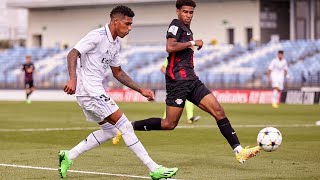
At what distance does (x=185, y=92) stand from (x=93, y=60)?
188 centimetres

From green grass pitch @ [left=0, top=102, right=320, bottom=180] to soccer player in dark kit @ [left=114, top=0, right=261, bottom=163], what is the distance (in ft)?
2.34

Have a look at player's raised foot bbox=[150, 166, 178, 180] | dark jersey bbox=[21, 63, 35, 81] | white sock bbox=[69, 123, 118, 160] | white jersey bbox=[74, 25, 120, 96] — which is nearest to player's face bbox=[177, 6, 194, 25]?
white jersey bbox=[74, 25, 120, 96]

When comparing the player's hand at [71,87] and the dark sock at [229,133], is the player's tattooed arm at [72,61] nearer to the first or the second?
the player's hand at [71,87]

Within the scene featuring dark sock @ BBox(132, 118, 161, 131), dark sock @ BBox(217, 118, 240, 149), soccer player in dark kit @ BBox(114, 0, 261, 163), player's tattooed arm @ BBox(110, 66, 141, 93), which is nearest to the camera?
player's tattooed arm @ BBox(110, 66, 141, 93)

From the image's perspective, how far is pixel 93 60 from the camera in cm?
1122

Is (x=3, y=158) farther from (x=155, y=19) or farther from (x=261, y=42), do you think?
(x=155, y=19)

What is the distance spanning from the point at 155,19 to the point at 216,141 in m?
43.7

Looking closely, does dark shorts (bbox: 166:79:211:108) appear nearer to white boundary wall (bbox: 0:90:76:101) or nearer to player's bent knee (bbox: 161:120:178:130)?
player's bent knee (bbox: 161:120:178:130)

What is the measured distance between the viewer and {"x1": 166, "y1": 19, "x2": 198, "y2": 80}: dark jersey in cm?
1262

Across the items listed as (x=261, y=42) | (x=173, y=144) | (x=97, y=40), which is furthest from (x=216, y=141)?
(x=261, y=42)

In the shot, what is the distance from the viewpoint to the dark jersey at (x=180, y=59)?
41.4 ft

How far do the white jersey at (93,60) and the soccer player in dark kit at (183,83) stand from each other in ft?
4.85

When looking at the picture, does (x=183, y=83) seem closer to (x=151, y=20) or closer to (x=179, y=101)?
(x=179, y=101)

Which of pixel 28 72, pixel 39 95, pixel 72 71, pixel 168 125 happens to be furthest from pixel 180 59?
pixel 39 95
